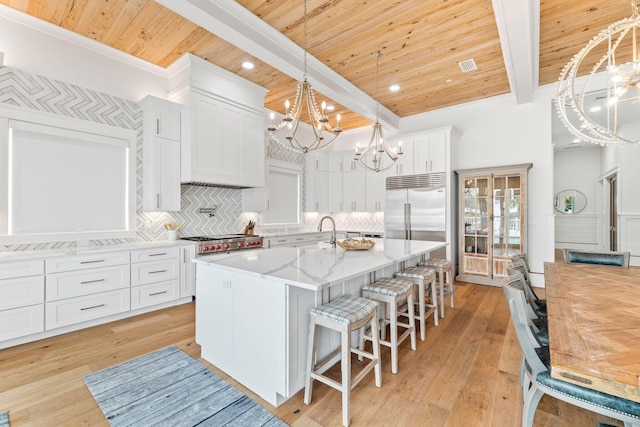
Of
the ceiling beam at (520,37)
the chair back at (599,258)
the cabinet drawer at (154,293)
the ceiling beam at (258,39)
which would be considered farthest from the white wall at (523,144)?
the cabinet drawer at (154,293)

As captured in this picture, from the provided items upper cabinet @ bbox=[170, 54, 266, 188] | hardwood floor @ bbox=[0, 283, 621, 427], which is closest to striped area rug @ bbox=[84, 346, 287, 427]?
hardwood floor @ bbox=[0, 283, 621, 427]

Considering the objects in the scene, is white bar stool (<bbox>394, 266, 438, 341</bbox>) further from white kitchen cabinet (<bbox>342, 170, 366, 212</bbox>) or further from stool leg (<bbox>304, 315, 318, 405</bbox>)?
white kitchen cabinet (<bbox>342, 170, 366, 212</bbox>)

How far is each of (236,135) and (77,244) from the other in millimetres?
2408

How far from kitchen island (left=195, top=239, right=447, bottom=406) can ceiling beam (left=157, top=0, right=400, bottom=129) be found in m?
2.14

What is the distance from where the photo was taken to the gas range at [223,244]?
391 cm

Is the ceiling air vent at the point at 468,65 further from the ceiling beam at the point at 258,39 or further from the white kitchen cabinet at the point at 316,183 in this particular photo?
the white kitchen cabinet at the point at 316,183

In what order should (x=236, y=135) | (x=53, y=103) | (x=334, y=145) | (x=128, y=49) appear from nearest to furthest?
(x=53, y=103), (x=128, y=49), (x=236, y=135), (x=334, y=145)

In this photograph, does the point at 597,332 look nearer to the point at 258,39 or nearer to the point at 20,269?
the point at 258,39

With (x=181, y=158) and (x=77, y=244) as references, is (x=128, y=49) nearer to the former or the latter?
(x=181, y=158)

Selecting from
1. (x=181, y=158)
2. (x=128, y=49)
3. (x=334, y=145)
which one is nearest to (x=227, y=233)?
(x=181, y=158)

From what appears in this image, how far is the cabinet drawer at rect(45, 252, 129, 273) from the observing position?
2.85m

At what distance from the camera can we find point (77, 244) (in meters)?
3.39

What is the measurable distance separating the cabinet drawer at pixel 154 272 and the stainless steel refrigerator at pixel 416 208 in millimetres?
3692

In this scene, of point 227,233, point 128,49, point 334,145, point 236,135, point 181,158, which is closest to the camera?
point 128,49
